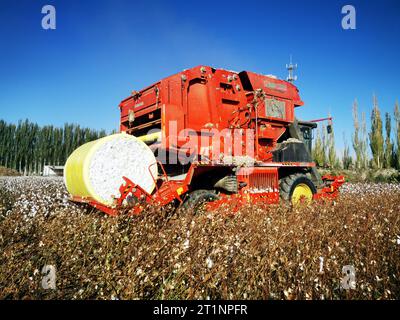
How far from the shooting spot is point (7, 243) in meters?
3.40

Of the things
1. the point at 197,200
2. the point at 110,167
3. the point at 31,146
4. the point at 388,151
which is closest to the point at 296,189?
the point at 197,200

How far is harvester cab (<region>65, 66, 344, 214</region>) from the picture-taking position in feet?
16.9

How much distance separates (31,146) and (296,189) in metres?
45.3

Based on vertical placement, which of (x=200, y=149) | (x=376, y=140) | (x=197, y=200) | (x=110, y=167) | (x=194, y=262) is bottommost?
(x=194, y=262)

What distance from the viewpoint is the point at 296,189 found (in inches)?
314

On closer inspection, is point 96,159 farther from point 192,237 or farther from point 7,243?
point 192,237

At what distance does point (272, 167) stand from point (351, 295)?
197 inches

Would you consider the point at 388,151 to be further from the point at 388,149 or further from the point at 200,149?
the point at 200,149

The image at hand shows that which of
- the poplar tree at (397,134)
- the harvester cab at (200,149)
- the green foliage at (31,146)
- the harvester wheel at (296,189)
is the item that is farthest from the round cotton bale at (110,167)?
the green foliage at (31,146)

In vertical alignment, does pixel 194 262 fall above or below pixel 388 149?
below

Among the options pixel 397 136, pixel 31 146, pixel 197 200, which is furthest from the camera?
pixel 31 146

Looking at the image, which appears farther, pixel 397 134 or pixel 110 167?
pixel 397 134

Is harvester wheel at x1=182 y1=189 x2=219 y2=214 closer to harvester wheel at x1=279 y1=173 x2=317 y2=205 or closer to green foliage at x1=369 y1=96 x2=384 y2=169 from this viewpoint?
harvester wheel at x1=279 y1=173 x2=317 y2=205
